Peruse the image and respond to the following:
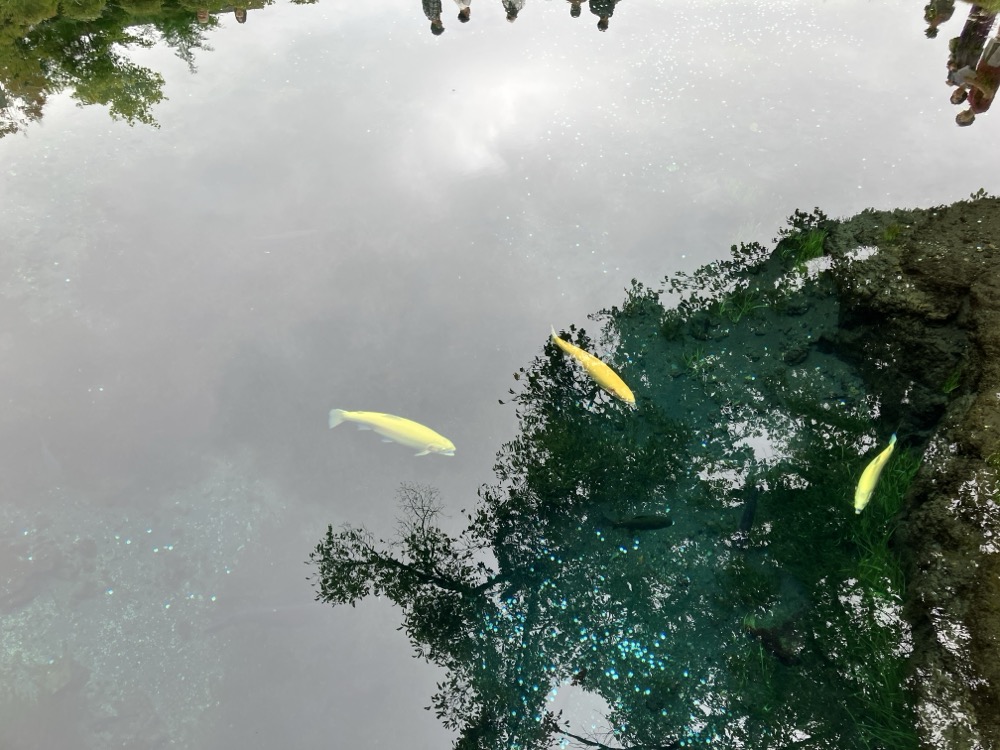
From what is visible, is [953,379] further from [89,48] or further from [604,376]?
[89,48]

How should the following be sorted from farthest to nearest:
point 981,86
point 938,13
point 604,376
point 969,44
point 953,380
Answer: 1. point 938,13
2. point 969,44
3. point 981,86
4. point 604,376
5. point 953,380

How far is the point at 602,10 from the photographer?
24.5 feet

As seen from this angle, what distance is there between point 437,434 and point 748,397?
2.38 metres

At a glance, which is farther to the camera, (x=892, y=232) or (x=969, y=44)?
(x=969, y=44)

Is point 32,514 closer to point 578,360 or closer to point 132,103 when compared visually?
point 578,360

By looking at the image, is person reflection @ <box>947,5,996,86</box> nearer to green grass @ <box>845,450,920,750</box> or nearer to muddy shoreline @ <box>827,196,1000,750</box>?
muddy shoreline @ <box>827,196,1000,750</box>

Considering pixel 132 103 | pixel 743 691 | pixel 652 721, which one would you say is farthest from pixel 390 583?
pixel 132 103

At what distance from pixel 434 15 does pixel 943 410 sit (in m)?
7.15

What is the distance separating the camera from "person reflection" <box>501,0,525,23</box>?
24.8ft

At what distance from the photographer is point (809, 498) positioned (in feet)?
13.2

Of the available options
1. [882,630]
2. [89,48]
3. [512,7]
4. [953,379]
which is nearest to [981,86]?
[953,379]

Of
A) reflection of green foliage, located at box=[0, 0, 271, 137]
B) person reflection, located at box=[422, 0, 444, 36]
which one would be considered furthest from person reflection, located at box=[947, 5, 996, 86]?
reflection of green foliage, located at box=[0, 0, 271, 137]

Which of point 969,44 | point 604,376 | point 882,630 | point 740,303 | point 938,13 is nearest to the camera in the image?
point 882,630

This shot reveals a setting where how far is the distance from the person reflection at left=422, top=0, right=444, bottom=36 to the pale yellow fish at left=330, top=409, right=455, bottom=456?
5.58m
